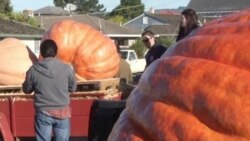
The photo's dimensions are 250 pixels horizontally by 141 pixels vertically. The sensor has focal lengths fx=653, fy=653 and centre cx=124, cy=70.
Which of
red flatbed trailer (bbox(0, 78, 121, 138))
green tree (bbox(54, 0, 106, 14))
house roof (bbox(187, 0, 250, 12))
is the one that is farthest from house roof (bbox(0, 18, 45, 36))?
green tree (bbox(54, 0, 106, 14))

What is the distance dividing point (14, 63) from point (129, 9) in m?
104

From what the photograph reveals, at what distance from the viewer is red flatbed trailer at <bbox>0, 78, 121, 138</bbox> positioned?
28.5 ft

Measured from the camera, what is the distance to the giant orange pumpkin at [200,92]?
6.50ft

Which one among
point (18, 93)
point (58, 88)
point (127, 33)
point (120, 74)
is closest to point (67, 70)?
point (58, 88)

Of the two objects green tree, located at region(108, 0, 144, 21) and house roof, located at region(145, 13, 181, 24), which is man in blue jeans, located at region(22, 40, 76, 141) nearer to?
house roof, located at region(145, 13, 181, 24)

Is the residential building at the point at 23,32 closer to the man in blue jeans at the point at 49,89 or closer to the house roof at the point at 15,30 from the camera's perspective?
the house roof at the point at 15,30

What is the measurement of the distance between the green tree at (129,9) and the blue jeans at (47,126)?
101197 millimetres

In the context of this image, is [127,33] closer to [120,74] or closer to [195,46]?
[120,74]

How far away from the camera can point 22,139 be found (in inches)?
354

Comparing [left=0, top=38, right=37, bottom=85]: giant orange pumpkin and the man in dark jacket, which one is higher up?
the man in dark jacket

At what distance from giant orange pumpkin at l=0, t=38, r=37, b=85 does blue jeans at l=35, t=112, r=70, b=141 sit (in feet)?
9.41

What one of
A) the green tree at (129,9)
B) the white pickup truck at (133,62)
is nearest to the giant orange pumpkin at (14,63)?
the white pickup truck at (133,62)

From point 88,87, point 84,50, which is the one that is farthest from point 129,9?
point 88,87

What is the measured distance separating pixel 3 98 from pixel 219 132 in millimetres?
7184
